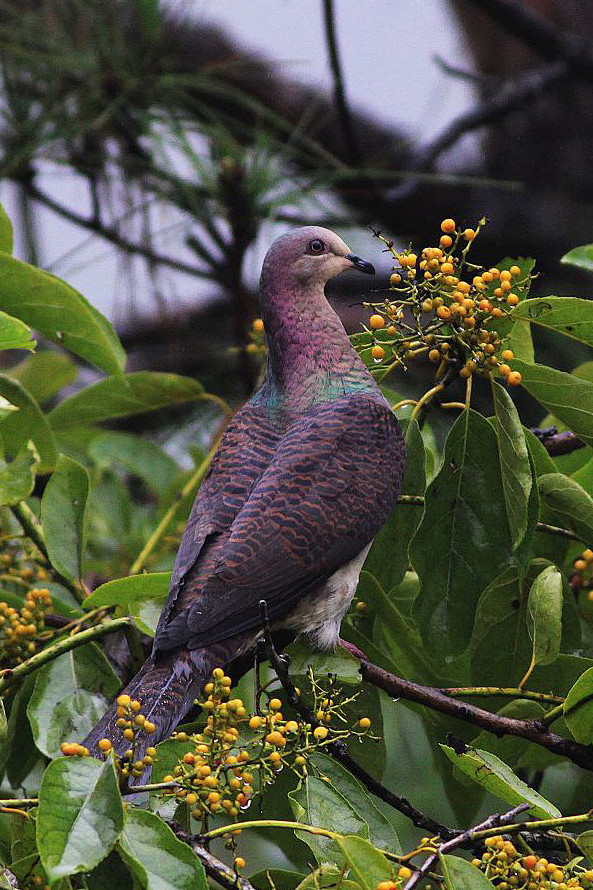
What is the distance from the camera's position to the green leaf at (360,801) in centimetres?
127

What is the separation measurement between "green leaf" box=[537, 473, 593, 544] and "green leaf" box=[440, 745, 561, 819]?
0.39 metres

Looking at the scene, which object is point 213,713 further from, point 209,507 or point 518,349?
point 518,349

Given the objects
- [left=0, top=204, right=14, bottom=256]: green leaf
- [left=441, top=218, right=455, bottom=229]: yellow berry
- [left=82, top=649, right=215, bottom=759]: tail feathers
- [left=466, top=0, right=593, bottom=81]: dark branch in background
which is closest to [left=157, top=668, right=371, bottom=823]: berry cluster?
[left=82, top=649, right=215, bottom=759]: tail feathers

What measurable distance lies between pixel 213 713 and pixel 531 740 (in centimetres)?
43

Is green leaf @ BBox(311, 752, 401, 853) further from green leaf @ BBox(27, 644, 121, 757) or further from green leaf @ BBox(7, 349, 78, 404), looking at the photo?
green leaf @ BBox(7, 349, 78, 404)

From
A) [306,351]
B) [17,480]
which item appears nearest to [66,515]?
[17,480]

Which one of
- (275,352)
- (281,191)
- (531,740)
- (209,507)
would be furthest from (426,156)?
(531,740)

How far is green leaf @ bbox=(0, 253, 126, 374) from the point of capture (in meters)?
1.73

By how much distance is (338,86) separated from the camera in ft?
11.4

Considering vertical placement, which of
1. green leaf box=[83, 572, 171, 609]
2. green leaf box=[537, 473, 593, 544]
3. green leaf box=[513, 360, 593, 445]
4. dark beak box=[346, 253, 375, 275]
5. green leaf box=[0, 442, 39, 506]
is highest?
dark beak box=[346, 253, 375, 275]

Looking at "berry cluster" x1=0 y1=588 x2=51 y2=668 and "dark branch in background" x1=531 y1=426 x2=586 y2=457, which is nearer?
"berry cluster" x1=0 y1=588 x2=51 y2=668

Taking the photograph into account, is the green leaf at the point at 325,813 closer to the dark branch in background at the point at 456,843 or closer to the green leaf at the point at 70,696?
the dark branch in background at the point at 456,843

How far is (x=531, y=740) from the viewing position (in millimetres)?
1430

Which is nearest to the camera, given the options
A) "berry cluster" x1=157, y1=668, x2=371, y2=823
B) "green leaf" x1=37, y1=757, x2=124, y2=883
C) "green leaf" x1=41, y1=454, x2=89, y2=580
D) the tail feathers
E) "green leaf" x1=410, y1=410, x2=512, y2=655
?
"green leaf" x1=37, y1=757, x2=124, y2=883
